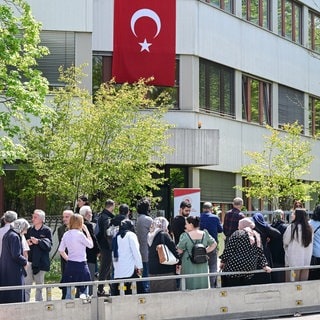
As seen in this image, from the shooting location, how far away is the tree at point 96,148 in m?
25.6

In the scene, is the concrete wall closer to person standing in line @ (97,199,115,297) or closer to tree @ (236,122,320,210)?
person standing in line @ (97,199,115,297)

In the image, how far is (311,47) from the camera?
4488cm

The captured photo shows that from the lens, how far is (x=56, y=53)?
3161 cm

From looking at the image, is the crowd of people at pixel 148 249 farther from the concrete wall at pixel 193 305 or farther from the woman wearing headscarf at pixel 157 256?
the concrete wall at pixel 193 305

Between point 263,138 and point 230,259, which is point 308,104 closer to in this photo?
point 263,138

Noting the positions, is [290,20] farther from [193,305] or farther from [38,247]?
[193,305]

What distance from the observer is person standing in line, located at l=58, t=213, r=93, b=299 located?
1611cm

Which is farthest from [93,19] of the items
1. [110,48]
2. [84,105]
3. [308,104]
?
[308,104]

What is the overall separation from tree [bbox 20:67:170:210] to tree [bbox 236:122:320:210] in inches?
351

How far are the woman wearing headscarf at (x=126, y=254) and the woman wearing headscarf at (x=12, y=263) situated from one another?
1.81m

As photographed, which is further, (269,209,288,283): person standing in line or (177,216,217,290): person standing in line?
(269,209,288,283): person standing in line

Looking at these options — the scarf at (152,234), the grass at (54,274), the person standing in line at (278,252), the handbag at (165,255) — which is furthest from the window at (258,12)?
the handbag at (165,255)

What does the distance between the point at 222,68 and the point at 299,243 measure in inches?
755

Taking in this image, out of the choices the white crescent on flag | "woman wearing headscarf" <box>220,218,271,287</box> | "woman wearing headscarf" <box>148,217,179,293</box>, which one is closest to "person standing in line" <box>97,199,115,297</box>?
"woman wearing headscarf" <box>148,217,179,293</box>
